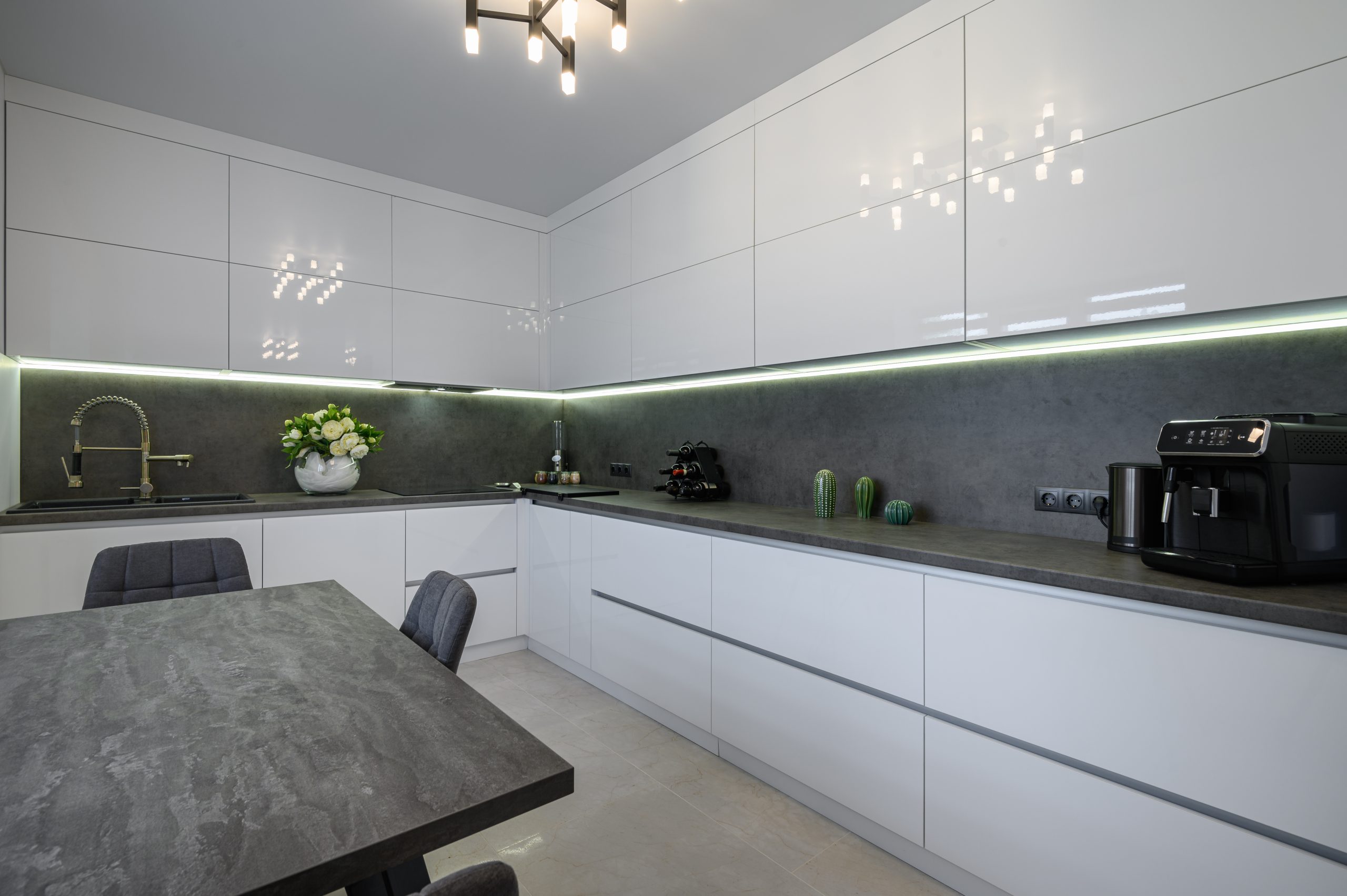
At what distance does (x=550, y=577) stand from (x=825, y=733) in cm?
187

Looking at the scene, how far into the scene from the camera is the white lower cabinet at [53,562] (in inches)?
93.6

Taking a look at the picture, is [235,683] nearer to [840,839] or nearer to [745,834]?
[745,834]

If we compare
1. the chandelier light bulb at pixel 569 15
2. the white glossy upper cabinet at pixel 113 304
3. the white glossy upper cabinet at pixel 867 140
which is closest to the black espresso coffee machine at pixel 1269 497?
the white glossy upper cabinet at pixel 867 140

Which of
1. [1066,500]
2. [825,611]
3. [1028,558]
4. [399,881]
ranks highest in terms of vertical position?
[1066,500]

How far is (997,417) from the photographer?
87.5 inches

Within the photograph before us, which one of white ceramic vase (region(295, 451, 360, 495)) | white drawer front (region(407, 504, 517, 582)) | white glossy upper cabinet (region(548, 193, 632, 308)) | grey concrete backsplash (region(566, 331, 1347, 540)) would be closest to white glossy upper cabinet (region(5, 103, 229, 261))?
white ceramic vase (region(295, 451, 360, 495))

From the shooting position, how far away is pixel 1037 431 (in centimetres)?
212

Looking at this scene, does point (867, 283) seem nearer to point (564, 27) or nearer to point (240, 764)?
point (564, 27)

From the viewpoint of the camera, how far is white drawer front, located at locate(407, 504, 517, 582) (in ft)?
10.9

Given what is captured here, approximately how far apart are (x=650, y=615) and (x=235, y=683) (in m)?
1.80

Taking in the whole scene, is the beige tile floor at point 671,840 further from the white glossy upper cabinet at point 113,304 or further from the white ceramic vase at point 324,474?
the white glossy upper cabinet at point 113,304

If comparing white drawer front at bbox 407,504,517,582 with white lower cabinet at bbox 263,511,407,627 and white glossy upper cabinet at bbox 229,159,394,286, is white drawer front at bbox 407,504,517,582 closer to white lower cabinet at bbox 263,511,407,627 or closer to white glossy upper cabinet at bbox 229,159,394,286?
white lower cabinet at bbox 263,511,407,627

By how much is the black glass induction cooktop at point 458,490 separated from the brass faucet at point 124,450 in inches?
39.9

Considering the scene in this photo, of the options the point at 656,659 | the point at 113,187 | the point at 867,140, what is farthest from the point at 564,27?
the point at 113,187
